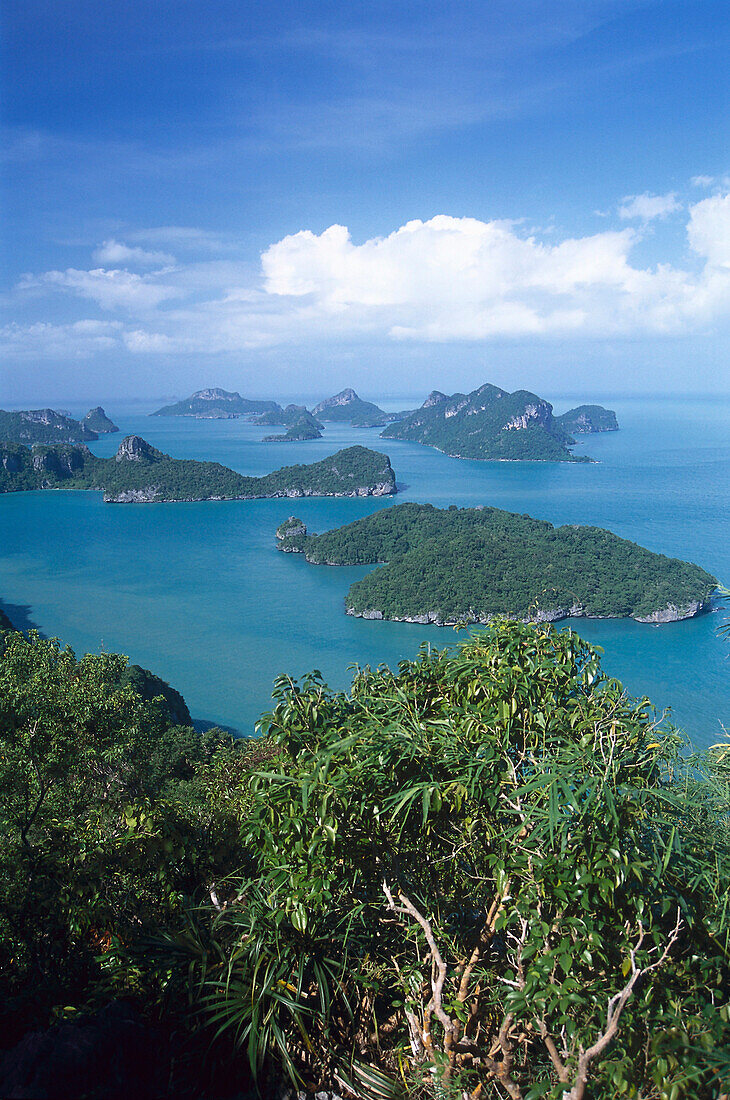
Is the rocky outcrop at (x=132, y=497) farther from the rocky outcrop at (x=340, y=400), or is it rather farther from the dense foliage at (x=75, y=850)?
the rocky outcrop at (x=340, y=400)

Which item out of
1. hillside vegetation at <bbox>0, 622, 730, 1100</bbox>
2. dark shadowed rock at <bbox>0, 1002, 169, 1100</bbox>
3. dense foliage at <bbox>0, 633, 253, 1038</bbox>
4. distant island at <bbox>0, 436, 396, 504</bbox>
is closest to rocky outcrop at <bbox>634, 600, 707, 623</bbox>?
dense foliage at <bbox>0, 633, 253, 1038</bbox>

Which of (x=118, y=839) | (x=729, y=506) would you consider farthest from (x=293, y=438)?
(x=118, y=839)

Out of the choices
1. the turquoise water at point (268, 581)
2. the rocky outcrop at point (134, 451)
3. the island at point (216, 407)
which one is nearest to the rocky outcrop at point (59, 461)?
the turquoise water at point (268, 581)

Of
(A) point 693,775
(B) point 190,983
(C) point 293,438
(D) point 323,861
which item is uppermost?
(C) point 293,438

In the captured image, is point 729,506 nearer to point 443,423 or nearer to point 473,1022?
point 473,1022

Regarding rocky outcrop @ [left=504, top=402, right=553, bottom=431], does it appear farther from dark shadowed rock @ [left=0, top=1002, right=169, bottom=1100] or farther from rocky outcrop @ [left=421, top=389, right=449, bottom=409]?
dark shadowed rock @ [left=0, top=1002, right=169, bottom=1100]

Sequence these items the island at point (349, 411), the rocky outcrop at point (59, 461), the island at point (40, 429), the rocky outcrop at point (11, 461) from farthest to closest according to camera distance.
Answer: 1. the island at point (349, 411)
2. the island at point (40, 429)
3. the rocky outcrop at point (59, 461)
4. the rocky outcrop at point (11, 461)

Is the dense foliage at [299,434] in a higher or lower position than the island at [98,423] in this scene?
lower
